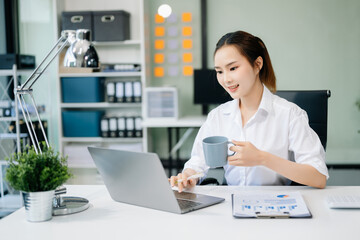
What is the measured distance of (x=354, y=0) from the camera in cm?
434

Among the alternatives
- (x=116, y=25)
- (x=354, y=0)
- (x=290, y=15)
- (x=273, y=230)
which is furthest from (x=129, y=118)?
(x=273, y=230)

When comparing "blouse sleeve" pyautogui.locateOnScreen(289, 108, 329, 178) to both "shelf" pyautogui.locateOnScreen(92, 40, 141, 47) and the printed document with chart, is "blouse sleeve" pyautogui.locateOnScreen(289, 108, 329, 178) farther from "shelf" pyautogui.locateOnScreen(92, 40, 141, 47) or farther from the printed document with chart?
"shelf" pyautogui.locateOnScreen(92, 40, 141, 47)

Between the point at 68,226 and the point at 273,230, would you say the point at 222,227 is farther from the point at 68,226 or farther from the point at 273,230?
the point at 68,226

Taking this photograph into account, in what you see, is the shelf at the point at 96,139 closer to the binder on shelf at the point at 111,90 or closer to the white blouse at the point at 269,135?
the binder on shelf at the point at 111,90

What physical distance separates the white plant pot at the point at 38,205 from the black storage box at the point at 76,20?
3.12 metres

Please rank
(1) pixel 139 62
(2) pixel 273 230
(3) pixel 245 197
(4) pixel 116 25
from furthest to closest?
1. (1) pixel 139 62
2. (4) pixel 116 25
3. (3) pixel 245 197
4. (2) pixel 273 230

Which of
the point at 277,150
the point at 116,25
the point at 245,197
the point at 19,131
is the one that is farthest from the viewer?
the point at 116,25

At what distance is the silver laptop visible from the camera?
128 cm

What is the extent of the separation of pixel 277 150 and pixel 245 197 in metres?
0.40

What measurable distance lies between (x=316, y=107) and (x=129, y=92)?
239 centimetres

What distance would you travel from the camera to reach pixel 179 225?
124cm

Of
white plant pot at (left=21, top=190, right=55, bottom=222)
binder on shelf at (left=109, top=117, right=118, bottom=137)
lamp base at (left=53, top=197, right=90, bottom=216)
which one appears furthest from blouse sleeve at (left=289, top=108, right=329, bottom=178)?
binder on shelf at (left=109, top=117, right=118, bottom=137)

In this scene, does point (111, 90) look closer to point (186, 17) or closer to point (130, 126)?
point (130, 126)

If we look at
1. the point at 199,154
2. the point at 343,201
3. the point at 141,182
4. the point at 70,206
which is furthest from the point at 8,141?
the point at 343,201
